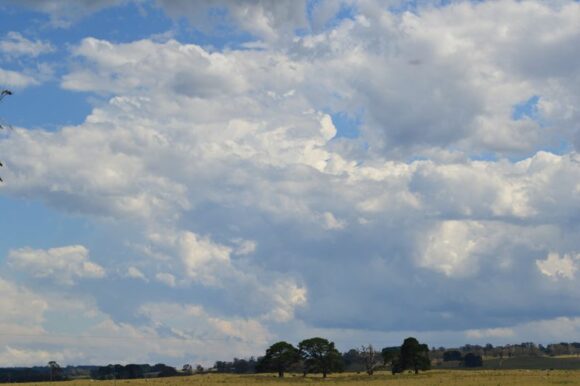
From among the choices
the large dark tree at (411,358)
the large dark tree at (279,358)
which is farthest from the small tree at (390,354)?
the large dark tree at (279,358)

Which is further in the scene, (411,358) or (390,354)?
(390,354)

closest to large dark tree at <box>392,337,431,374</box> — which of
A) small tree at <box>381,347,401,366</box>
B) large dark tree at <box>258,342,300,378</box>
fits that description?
small tree at <box>381,347,401,366</box>

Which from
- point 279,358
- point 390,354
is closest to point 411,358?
point 390,354

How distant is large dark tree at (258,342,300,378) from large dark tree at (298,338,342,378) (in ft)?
5.40

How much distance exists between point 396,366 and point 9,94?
4829 inches

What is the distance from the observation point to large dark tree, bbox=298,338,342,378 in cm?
13675

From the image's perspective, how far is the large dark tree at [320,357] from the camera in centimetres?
13675

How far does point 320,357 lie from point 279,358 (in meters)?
7.33

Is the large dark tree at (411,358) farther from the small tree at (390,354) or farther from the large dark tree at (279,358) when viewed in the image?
the large dark tree at (279,358)

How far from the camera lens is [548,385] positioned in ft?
263

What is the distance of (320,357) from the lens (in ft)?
451

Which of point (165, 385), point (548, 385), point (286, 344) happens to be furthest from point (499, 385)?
point (286, 344)

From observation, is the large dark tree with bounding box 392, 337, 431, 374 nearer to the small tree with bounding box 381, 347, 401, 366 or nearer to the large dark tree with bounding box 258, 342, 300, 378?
the small tree with bounding box 381, 347, 401, 366

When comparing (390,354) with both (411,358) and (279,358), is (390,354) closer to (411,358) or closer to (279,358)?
(411,358)
